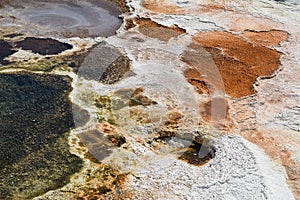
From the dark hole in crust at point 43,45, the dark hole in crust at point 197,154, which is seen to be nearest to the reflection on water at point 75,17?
the dark hole in crust at point 43,45

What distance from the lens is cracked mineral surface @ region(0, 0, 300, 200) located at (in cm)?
1149

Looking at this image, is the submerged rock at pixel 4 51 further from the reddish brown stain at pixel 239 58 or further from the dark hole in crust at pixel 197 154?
the dark hole in crust at pixel 197 154

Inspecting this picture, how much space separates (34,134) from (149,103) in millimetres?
3886

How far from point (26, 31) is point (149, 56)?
5758mm

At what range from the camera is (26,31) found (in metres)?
18.7

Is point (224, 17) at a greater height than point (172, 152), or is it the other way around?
point (224, 17)

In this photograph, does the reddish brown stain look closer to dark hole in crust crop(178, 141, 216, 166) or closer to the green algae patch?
dark hole in crust crop(178, 141, 216, 166)

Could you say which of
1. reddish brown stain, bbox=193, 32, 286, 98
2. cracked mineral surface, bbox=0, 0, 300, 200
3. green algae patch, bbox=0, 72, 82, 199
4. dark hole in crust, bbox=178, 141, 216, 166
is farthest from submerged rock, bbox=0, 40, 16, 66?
dark hole in crust, bbox=178, 141, 216, 166

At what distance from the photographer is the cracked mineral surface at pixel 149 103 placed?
452 inches

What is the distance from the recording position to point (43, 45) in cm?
1759

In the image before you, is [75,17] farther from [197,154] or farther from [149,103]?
[197,154]

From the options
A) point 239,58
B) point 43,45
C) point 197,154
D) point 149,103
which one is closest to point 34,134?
point 149,103

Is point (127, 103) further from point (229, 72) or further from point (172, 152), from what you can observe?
point (229, 72)

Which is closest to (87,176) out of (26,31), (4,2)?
(26,31)
